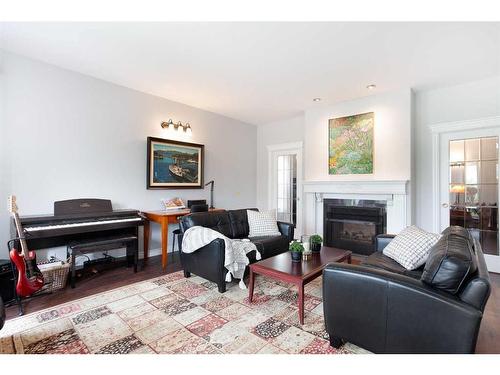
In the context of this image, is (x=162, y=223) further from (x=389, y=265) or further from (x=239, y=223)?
(x=389, y=265)

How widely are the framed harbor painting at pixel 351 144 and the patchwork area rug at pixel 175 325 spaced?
7.83 ft

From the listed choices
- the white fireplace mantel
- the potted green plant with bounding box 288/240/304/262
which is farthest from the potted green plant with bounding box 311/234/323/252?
the white fireplace mantel

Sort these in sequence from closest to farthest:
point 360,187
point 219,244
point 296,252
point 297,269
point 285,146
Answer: point 297,269 < point 296,252 < point 219,244 < point 360,187 < point 285,146

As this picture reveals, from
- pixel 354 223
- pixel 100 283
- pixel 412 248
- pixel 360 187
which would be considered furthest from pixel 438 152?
pixel 100 283

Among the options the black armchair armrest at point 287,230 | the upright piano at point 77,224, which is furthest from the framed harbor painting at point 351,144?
the upright piano at point 77,224

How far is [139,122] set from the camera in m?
4.07

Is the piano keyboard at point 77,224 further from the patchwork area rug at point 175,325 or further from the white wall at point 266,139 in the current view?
the white wall at point 266,139

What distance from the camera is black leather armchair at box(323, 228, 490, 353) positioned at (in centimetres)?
132

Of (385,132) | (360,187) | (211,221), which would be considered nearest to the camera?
(211,221)

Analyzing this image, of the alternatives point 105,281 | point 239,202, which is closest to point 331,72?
point 239,202

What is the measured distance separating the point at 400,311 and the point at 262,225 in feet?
7.79

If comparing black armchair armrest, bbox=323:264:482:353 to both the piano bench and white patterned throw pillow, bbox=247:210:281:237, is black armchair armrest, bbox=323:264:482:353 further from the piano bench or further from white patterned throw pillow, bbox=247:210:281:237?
the piano bench

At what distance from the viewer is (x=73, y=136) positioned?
134 inches
